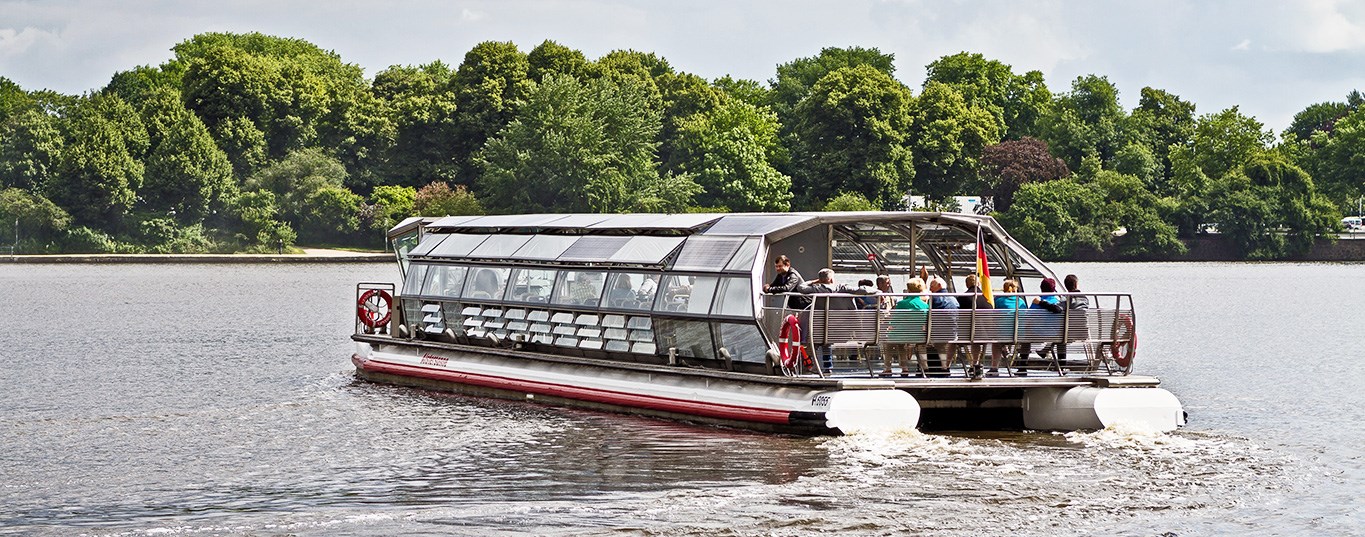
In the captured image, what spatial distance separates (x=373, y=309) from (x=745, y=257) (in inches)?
458

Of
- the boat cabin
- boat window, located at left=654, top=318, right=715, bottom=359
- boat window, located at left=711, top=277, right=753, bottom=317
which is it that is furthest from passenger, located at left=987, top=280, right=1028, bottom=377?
boat window, located at left=654, top=318, right=715, bottom=359

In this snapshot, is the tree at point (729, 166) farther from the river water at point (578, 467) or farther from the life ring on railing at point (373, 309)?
the life ring on railing at point (373, 309)

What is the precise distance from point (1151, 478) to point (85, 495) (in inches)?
528

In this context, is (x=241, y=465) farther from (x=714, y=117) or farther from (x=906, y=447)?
(x=714, y=117)

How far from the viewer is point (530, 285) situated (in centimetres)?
3169

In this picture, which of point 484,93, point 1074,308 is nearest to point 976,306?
point 1074,308

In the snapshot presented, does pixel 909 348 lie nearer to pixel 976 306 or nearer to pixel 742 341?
pixel 976 306

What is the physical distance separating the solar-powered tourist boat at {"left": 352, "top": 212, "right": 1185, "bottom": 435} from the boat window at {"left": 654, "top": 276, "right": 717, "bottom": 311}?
1.4 inches

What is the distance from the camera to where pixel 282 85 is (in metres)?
134

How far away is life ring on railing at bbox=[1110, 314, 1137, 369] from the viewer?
2664cm

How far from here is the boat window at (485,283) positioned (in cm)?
3238

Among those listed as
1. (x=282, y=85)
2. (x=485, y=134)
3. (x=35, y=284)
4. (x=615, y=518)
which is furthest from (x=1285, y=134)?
(x=615, y=518)

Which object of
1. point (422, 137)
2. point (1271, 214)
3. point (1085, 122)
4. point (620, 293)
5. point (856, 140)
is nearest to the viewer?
point (620, 293)

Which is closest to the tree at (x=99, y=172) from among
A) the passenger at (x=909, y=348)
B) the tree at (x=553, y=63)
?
→ the tree at (x=553, y=63)
